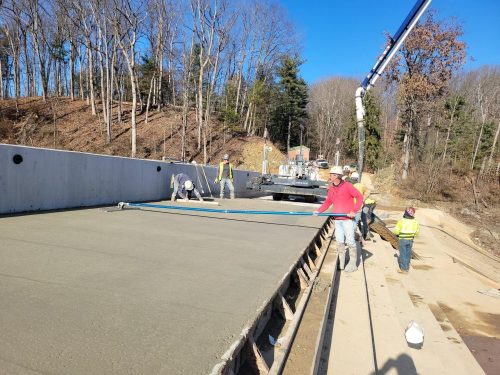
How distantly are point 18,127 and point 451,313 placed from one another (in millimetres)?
36351

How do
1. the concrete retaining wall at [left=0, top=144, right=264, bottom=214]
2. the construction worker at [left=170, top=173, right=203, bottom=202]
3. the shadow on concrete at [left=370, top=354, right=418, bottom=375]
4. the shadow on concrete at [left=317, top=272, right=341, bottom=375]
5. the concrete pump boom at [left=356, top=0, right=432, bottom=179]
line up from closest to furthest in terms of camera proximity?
the shadow on concrete at [left=317, top=272, right=341, bottom=375], the shadow on concrete at [left=370, top=354, right=418, bottom=375], the concrete retaining wall at [left=0, top=144, right=264, bottom=214], the concrete pump boom at [left=356, top=0, right=432, bottom=179], the construction worker at [left=170, top=173, right=203, bottom=202]

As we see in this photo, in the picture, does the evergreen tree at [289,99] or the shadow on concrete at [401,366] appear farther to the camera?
the evergreen tree at [289,99]

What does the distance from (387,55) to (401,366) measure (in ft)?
35.5

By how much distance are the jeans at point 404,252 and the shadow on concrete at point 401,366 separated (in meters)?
4.29

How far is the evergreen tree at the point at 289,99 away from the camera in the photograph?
1731 inches

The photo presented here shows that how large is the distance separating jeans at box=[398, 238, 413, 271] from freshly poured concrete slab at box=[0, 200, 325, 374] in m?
2.91

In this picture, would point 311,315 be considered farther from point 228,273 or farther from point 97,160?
point 97,160

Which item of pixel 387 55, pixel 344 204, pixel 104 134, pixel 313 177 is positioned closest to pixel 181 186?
pixel 344 204

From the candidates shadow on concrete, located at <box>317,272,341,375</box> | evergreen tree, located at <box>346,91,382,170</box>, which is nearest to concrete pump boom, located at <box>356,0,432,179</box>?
shadow on concrete, located at <box>317,272,341,375</box>

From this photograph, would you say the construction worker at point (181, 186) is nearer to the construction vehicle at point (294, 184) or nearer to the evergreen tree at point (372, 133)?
the construction vehicle at point (294, 184)

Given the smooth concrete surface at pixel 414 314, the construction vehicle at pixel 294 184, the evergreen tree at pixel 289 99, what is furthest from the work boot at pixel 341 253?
the evergreen tree at pixel 289 99

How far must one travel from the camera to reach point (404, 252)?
27.8 ft

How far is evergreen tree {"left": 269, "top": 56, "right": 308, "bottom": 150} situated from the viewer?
44.0m

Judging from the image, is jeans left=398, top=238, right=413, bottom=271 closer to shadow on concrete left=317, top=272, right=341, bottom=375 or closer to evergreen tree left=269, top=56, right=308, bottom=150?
shadow on concrete left=317, top=272, right=341, bottom=375
